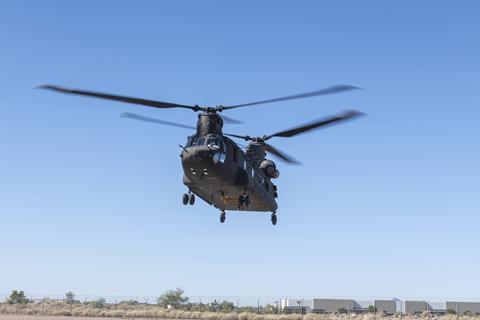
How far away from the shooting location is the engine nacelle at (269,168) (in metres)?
38.6

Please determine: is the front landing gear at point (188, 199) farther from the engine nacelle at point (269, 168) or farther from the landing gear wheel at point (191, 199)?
the engine nacelle at point (269, 168)

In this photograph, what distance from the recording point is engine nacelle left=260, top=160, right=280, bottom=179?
38.6 meters

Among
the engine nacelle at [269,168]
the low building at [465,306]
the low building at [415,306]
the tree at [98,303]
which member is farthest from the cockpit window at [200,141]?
the low building at [465,306]

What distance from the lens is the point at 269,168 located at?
38688mm

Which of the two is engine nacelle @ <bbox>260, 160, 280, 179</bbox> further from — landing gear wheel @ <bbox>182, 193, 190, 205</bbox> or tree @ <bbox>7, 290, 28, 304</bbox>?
tree @ <bbox>7, 290, 28, 304</bbox>

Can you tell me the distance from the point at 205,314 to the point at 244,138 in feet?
105

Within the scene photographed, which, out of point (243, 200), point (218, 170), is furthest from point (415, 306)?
point (218, 170)

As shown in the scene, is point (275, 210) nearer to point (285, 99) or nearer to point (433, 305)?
point (285, 99)

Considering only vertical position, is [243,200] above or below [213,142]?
below

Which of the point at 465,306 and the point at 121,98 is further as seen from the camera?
the point at 465,306

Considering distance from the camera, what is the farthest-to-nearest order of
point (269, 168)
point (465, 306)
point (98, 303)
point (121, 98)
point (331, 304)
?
point (465, 306) → point (331, 304) → point (98, 303) → point (269, 168) → point (121, 98)

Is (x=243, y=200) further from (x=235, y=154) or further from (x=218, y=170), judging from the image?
(x=218, y=170)

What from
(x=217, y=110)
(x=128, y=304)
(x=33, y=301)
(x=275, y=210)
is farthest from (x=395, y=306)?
(x=217, y=110)

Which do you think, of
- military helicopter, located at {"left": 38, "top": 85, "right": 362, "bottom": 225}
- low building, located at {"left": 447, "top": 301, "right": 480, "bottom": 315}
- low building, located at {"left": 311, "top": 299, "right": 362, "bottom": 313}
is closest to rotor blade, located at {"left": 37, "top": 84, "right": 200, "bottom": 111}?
military helicopter, located at {"left": 38, "top": 85, "right": 362, "bottom": 225}
